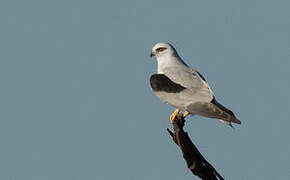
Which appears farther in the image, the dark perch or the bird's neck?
the bird's neck

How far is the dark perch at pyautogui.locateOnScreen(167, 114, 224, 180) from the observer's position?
31.1 feet

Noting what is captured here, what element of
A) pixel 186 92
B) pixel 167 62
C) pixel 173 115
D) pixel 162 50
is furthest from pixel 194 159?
pixel 162 50

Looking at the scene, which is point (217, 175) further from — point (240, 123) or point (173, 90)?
point (173, 90)

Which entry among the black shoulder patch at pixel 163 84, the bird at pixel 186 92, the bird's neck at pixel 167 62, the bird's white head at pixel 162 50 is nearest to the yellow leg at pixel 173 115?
the bird at pixel 186 92

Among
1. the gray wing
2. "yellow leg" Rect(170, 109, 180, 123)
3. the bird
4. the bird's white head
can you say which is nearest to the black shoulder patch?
the bird

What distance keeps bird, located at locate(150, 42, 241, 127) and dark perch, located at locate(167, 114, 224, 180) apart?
2.05 feet

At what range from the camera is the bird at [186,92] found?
991cm

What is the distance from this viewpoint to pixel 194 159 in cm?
952

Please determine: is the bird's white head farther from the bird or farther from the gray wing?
the gray wing

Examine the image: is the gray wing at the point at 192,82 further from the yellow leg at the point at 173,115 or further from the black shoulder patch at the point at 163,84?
the yellow leg at the point at 173,115

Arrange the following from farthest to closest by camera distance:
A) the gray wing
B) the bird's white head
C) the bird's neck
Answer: the bird's white head < the bird's neck < the gray wing

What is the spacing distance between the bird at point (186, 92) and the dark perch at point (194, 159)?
24.6 inches

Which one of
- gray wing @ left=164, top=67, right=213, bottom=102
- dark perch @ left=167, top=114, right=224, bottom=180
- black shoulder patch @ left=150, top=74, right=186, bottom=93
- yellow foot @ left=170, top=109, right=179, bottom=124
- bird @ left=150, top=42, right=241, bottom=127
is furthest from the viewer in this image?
black shoulder patch @ left=150, top=74, right=186, bottom=93

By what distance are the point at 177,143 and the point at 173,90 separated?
1375mm
